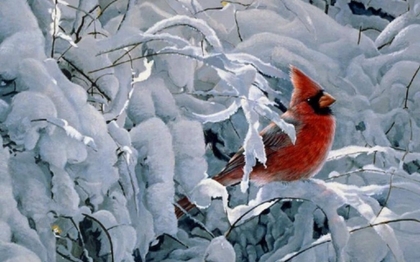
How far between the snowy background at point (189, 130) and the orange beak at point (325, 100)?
28 mm

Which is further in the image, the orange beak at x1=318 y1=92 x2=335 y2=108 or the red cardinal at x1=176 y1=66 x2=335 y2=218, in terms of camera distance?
the orange beak at x1=318 y1=92 x2=335 y2=108

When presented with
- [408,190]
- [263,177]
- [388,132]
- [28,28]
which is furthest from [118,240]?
[388,132]

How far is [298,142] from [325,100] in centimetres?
13

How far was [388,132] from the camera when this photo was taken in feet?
6.17

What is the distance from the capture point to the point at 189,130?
1.44 m

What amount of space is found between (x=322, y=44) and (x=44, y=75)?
893 mm

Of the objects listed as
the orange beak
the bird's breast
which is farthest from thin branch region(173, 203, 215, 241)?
the orange beak

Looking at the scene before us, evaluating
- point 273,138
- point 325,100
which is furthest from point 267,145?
point 325,100

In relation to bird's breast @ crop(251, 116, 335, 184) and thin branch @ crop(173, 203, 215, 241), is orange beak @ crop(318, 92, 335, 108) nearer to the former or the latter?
bird's breast @ crop(251, 116, 335, 184)

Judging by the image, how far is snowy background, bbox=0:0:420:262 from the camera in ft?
3.87

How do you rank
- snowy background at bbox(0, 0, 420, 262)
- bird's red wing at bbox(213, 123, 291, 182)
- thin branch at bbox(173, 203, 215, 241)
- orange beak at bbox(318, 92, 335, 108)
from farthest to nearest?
1. orange beak at bbox(318, 92, 335, 108)
2. bird's red wing at bbox(213, 123, 291, 182)
3. thin branch at bbox(173, 203, 215, 241)
4. snowy background at bbox(0, 0, 420, 262)

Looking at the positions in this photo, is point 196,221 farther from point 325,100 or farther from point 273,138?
point 325,100

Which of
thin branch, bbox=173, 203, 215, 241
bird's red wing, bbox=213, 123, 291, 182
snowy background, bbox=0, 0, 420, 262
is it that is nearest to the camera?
snowy background, bbox=0, 0, 420, 262

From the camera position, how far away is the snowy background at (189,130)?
3.87 ft
